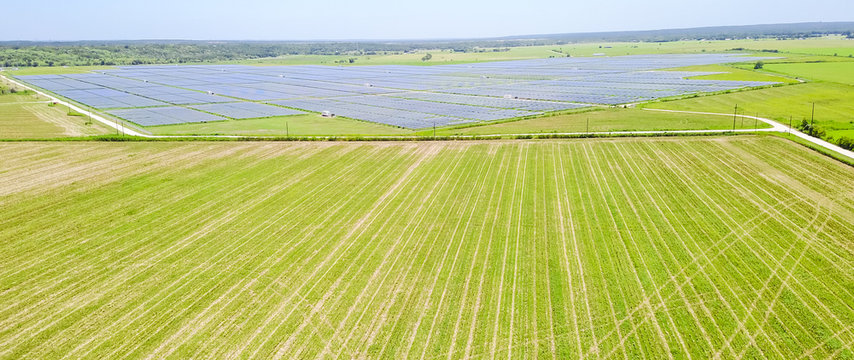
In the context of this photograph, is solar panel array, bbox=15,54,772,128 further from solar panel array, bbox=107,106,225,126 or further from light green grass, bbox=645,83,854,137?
light green grass, bbox=645,83,854,137

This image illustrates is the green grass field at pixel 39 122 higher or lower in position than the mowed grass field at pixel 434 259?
higher

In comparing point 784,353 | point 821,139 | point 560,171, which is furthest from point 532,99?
point 784,353

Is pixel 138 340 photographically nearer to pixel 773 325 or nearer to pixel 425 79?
pixel 773 325

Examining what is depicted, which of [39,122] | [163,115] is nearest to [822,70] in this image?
[163,115]

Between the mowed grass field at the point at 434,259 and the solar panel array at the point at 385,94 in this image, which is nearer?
the mowed grass field at the point at 434,259

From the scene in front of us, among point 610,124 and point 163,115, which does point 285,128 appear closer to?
point 163,115

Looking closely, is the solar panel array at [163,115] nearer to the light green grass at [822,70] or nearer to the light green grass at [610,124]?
the light green grass at [610,124]

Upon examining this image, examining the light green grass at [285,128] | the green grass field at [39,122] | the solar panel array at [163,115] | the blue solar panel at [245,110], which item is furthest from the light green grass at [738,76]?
the green grass field at [39,122]
